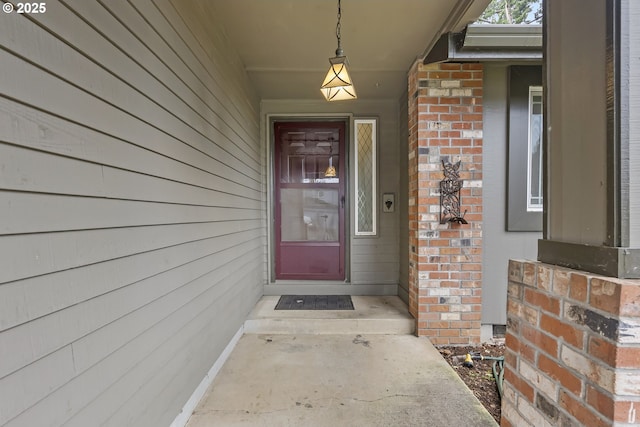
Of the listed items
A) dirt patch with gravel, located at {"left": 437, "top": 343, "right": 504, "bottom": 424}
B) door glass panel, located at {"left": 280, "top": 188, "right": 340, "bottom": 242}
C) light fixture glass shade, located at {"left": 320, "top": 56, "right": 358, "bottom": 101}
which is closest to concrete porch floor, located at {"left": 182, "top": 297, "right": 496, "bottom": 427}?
dirt patch with gravel, located at {"left": 437, "top": 343, "right": 504, "bottom": 424}

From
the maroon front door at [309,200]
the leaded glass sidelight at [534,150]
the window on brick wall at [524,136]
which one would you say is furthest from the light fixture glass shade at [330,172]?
the leaded glass sidelight at [534,150]

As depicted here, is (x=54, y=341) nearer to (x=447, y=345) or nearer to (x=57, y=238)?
(x=57, y=238)

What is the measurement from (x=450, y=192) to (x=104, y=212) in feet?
8.34

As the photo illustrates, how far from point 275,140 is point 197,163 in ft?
6.82

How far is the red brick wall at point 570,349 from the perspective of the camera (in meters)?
0.71

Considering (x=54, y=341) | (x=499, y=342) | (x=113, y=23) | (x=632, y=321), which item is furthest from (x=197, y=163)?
(x=499, y=342)

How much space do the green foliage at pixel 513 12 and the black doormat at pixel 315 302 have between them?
2953mm

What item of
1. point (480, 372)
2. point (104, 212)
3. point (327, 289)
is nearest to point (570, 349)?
point (104, 212)

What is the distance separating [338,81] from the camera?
2109 millimetres

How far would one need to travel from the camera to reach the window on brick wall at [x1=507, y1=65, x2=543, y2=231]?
2.71 meters

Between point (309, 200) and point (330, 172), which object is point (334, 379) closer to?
point (309, 200)

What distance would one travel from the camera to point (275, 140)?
3.78 metres

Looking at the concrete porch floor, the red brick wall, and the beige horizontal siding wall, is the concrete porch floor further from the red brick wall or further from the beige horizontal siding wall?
the red brick wall

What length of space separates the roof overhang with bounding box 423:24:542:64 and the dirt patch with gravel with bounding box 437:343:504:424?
251cm
